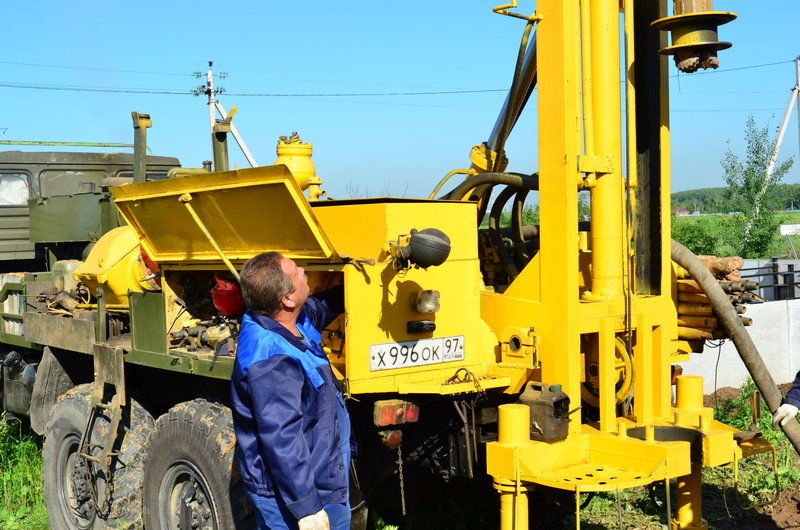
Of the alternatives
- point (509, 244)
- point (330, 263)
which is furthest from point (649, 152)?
point (330, 263)

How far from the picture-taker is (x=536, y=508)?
210 inches

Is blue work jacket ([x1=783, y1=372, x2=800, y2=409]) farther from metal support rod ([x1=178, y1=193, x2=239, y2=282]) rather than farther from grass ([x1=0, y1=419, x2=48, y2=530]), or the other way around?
grass ([x1=0, y1=419, x2=48, y2=530])

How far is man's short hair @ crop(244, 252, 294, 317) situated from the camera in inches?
137

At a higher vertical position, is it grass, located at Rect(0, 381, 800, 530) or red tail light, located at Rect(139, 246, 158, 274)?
red tail light, located at Rect(139, 246, 158, 274)

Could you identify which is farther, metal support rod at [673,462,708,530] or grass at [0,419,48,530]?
grass at [0,419,48,530]

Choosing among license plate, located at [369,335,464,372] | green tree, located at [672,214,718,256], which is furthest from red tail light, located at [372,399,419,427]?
green tree, located at [672,214,718,256]

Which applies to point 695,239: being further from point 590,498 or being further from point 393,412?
point 393,412

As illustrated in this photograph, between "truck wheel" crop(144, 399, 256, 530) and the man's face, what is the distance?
1219 mm

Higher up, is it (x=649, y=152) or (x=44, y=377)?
(x=649, y=152)

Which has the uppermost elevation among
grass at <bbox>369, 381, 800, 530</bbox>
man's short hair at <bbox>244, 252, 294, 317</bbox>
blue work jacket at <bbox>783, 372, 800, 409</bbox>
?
man's short hair at <bbox>244, 252, 294, 317</bbox>

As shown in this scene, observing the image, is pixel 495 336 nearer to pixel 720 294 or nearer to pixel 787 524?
pixel 720 294

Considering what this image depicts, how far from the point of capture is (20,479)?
23.2 ft

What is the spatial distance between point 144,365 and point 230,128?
1691 millimetres

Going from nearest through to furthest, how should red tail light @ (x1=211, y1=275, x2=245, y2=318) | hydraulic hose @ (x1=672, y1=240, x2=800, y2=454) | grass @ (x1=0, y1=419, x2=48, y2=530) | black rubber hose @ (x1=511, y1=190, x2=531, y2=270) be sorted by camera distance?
hydraulic hose @ (x1=672, y1=240, x2=800, y2=454), red tail light @ (x1=211, y1=275, x2=245, y2=318), black rubber hose @ (x1=511, y1=190, x2=531, y2=270), grass @ (x1=0, y1=419, x2=48, y2=530)
